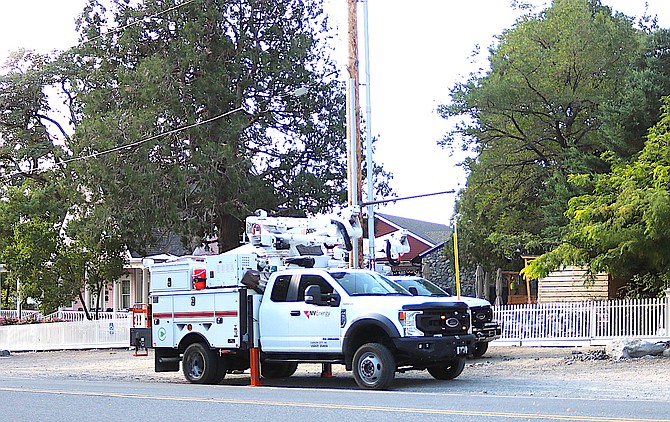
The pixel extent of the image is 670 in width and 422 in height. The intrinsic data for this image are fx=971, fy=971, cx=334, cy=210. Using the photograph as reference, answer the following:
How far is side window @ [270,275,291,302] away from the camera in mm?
17531

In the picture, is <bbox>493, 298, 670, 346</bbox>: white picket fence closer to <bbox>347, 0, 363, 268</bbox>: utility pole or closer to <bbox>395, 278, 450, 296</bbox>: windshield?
<bbox>347, 0, 363, 268</bbox>: utility pole

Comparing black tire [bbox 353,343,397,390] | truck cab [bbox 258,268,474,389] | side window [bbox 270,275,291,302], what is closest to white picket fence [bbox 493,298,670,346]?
truck cab [bbox 258,268,474,389]

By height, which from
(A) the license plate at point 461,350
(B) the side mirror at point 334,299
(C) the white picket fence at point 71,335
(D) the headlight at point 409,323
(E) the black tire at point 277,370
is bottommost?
(C) the white picket fence at point 71,335

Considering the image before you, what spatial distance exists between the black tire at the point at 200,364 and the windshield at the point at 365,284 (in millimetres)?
2952

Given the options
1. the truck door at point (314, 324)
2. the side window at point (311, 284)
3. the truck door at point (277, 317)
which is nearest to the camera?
the truck door at point (314, 324)

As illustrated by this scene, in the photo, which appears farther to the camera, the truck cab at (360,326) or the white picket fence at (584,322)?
the white picket fence at (584,322)

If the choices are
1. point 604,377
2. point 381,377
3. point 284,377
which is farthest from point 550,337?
point 381,377

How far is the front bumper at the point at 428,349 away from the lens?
15844 millimetres

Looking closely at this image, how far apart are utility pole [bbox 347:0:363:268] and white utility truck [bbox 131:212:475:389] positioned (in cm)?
230

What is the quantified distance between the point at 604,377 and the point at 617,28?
61.7ft

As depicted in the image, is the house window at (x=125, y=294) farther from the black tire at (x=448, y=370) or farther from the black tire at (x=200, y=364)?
the black tire at (x=448, y=370)

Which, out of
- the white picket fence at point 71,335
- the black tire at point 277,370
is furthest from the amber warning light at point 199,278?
the white picket fence at point 71,335

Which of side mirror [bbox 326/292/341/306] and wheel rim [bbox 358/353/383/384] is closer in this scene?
wheel rim [bbox 358/353/383/384]

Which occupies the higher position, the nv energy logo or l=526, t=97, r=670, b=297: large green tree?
l=526, t=97, r=670, b=297: large green tree
